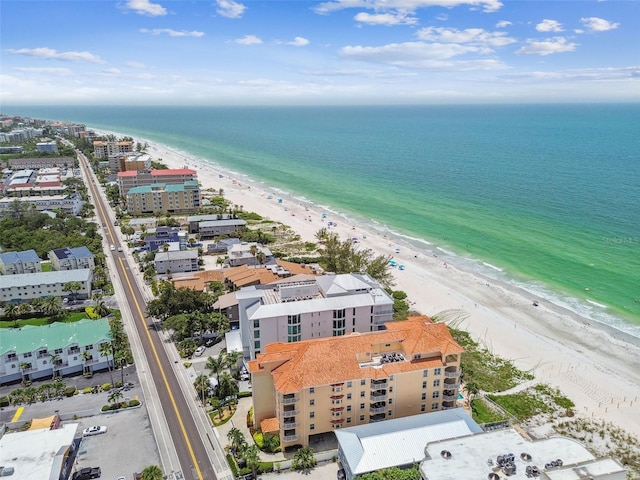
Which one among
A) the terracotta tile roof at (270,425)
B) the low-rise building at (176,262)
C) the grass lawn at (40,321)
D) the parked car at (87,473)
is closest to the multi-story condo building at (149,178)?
the low-rise building at (176,262)

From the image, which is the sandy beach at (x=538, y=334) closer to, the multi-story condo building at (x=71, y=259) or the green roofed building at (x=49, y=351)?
the green roofed building at (x=49, y=351)

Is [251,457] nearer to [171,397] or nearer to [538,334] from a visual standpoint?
[171,397]

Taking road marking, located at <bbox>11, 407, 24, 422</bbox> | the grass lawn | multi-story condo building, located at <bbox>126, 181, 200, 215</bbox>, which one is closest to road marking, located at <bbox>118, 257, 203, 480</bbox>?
the grass lawn

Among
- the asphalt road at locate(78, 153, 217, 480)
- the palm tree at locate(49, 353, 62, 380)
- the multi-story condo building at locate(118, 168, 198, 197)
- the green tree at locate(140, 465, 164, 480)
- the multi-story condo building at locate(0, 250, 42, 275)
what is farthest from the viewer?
the multi-story condo building at locate(118, 168, 198, 197)

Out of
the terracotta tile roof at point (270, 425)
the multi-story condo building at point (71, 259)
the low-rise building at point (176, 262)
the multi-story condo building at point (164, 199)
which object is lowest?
the terracotta tile roof at point (270, 425)

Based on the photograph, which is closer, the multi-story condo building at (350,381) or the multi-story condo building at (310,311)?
the multi-story condo building at (350,381)

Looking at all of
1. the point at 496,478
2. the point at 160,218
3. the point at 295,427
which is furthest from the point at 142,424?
the point at 160,218

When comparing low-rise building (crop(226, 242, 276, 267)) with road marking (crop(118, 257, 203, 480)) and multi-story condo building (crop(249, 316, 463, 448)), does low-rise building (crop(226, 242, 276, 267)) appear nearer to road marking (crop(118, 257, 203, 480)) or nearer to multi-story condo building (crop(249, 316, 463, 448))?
road marking (crop(118, 257, 203, 480))

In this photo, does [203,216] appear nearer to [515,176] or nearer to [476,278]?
[476,278]
